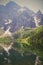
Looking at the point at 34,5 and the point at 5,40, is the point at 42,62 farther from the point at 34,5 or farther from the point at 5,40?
the point at 34,5

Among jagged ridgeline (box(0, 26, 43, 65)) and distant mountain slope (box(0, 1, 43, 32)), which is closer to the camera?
jagged ridgeline (box(0, 26, 43, 65))

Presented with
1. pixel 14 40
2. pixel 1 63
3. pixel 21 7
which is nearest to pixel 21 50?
pixel 14 40

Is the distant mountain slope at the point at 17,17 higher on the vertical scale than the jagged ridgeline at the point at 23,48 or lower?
higher

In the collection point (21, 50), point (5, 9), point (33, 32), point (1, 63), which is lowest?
point (1, 63)

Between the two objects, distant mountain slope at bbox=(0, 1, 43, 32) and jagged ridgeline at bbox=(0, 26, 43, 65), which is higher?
distant mountain slope at bbox=(0, 1, 43, 32)

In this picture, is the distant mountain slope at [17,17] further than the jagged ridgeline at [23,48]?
Yes

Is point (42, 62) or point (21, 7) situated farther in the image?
point (21, 7)

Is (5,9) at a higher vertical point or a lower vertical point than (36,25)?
higher

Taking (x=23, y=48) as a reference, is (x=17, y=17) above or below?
above
